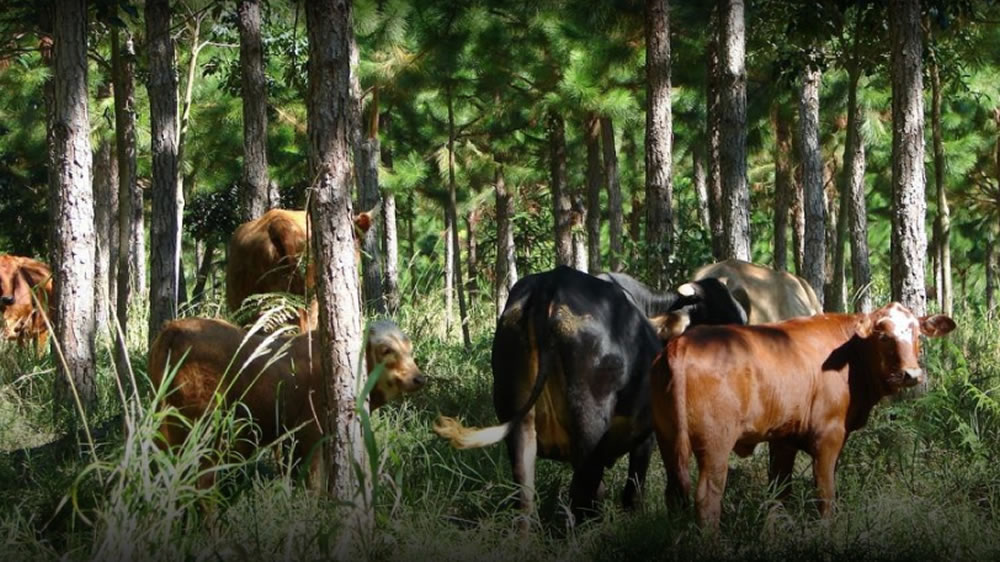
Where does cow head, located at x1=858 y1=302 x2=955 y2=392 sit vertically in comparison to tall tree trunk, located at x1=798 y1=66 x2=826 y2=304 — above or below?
below

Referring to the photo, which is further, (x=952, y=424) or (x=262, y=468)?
(x=952, y=424)

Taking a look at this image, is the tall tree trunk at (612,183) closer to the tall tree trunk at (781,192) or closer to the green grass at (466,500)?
the tall tree trunk at (781,192)

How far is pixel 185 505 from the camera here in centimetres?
602

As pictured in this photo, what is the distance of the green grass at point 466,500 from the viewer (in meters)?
6.20

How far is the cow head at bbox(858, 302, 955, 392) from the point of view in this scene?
8.07 meters

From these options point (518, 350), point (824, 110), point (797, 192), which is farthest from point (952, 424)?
point (797, 192)

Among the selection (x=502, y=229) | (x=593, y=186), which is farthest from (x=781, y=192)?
(x=502, y=229)

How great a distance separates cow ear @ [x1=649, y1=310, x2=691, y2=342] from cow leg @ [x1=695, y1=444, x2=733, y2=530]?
2.47m

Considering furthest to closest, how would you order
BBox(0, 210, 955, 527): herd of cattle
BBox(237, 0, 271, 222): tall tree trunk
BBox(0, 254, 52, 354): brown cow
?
BBox(0, 254, 52, 354): brown cow, BBox(237, 0, 271, 222): tall tree trunk, BBox(0, 210, 955, 527): herd of cattle

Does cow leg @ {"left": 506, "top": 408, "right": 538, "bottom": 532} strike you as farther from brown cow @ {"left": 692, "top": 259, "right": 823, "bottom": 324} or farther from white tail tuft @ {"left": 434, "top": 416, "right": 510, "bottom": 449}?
brown cow @ {"left": 692, "top": 259, "right": 823, "bottom": 324}

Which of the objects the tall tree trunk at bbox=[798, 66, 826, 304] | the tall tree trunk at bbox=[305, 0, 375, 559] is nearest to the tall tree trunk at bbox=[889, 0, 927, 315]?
the tall tree trunk at bbox=[305, 0, 375, 559]

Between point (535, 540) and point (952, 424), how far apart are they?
4.17 m

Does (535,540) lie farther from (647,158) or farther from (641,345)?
(647,158)

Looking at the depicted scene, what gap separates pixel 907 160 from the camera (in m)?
11.4
